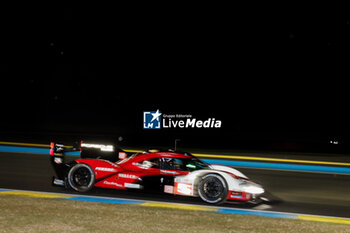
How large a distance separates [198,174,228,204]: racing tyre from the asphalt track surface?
19 cm

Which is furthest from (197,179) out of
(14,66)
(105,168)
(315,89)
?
(14,66)

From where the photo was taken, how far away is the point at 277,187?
33.2ft

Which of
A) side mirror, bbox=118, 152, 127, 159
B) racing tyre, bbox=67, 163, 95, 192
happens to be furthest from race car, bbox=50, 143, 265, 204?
side mirror, bbox=118, 152, 127, 159

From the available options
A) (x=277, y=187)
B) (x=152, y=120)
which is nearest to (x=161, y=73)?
(x=152, y=120)

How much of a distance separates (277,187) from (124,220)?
5432 millimetres

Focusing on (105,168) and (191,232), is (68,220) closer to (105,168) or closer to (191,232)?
(191,232)

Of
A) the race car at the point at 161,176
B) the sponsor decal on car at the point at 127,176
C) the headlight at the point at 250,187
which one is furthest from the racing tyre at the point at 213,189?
the sponsor decal on car at the point at 127,176

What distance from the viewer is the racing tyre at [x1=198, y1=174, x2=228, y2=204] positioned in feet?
25.0

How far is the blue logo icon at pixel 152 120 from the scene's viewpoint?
85.9 feet

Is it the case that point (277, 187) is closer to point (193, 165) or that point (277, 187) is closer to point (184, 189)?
point (193, 165)

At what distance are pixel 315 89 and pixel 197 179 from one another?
3167cm

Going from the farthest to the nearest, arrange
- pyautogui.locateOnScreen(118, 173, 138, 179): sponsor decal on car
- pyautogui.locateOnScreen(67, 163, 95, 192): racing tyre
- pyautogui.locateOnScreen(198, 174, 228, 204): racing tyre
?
pyautogui.locateOnScreen(67, 163, 95, 192): racing tyre < pyautogui.locateOnScreen(118, 173, 138, 179): sponsor decal on car < pyautogui.locateOnScreen(198, 174, 228, 204): racing tyre

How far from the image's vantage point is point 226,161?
16312 millimetres

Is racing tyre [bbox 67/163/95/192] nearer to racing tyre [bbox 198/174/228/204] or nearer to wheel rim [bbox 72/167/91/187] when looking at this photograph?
wheel rim [bbox 72/167/91/187]
